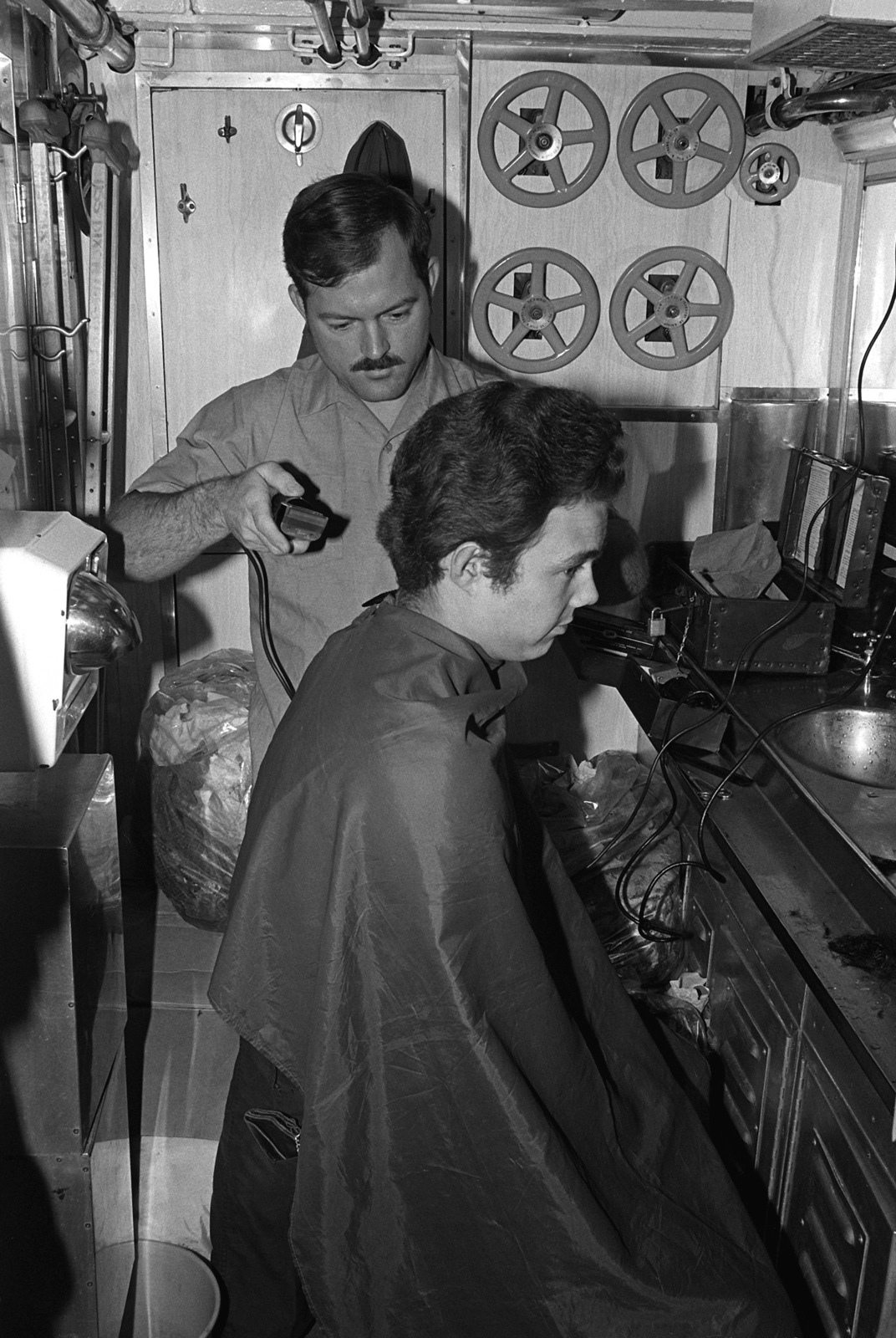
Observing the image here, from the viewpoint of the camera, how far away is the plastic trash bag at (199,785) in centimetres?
321

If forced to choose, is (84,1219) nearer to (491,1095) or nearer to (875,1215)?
(491,1095)

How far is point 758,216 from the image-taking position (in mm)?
3385

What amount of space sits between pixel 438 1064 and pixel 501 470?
0.76 metres

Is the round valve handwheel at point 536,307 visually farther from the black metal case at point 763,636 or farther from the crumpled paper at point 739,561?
the black metal case at point 763,636

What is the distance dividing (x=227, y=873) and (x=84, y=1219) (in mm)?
1549

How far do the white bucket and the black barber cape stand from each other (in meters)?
0.51

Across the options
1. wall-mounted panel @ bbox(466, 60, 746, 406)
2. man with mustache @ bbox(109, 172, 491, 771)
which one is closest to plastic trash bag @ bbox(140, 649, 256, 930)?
man with mustache @ bbox(109, 172, 491, 771)

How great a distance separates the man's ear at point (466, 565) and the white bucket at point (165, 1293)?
4.12ft

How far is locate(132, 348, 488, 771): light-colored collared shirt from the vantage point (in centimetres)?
234

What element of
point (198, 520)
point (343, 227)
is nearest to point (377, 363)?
point (343, 227)

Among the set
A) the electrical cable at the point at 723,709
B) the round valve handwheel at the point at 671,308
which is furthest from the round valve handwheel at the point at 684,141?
the electrical cable at the point at 723,709

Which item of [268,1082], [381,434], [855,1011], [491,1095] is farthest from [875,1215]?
[381,434]

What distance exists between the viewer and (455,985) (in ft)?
4.94

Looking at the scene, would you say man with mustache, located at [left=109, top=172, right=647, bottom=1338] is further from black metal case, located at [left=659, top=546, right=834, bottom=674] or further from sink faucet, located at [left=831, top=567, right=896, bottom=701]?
sink faucet, located at [left=831, top=567, right=896, bottom=701]
